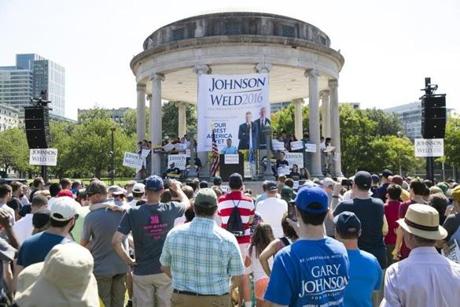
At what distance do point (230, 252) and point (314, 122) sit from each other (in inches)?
878

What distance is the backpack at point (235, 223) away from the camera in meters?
8.03

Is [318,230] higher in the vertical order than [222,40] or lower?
lower

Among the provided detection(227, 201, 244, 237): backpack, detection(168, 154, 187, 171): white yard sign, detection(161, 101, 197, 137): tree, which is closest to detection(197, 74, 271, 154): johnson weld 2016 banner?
detection(168, 154, 187, 171): white yard sign

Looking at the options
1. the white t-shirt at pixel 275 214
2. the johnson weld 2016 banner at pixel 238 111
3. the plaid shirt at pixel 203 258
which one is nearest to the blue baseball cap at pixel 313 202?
the plaid shirt at pixel 203 258

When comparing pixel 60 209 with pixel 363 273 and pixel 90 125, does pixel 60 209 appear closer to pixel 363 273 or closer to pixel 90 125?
pixel 363 273

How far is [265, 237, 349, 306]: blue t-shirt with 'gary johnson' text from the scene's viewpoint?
3.31 metres

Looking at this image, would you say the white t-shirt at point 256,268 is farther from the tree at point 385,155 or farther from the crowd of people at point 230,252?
the tree at point 385,155

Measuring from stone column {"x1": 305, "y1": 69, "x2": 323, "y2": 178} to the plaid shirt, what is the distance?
21.2 metres

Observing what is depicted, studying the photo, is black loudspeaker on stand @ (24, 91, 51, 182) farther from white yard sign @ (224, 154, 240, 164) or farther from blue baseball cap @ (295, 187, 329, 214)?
blue baseball cap @ (295, 187, 329, 214)

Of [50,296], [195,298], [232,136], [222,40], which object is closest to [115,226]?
[195,298]

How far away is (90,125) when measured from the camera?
62812 millimetres

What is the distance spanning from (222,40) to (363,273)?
72.4 feet

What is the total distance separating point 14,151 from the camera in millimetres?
78000

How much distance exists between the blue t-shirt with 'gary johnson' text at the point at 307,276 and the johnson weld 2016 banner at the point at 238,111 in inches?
686
